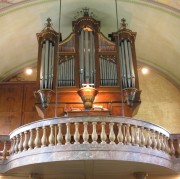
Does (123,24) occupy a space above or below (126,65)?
above

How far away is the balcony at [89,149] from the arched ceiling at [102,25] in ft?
14.7

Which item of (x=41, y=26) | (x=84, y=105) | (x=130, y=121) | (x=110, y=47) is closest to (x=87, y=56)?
(x=110, y=47)

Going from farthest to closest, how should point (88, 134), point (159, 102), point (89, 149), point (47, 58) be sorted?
point (159, 102) → point (47, 58) → point (88, 134) → point (89, 149)

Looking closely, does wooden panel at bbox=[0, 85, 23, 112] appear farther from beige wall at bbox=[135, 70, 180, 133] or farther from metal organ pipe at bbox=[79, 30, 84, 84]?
beige wall at bbox=[135, 70, 180, 133]

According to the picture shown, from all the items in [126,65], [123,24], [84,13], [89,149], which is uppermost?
[84,13]

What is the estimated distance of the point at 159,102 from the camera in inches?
511

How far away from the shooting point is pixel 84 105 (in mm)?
9781

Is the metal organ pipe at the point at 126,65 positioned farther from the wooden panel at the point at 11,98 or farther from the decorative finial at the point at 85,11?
the wooden panel at the point at 11,98

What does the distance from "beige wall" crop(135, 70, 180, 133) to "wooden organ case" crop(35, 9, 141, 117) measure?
8.82 ft

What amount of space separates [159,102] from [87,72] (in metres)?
4.07

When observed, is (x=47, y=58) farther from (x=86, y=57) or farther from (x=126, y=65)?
(x=126, y=65)

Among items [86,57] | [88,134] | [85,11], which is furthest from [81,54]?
[88,134]

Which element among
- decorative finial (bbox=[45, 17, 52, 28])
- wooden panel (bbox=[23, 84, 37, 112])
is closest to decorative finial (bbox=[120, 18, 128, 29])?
decorative finial (bbox=[45, 17, 52, 28])

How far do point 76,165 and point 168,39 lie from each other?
631 cm
